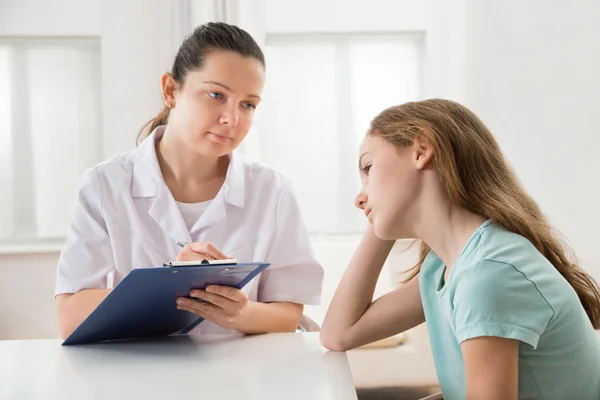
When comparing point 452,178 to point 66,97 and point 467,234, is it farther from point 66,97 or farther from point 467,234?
point 66,97

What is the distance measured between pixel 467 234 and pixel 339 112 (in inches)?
122

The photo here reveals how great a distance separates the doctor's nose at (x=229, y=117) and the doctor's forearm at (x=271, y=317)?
41 centimetres

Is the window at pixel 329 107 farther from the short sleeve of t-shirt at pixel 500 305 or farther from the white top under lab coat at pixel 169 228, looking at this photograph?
the short sleeve of t-shirt at pixel 500 305

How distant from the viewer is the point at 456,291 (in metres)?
1.04

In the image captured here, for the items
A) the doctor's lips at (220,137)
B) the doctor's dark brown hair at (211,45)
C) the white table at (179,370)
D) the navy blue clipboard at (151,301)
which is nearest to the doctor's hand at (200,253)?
the navy blue clipboard at (151,301)

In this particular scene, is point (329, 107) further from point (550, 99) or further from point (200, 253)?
point (200, 253)

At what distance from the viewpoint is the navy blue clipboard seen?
1.16m

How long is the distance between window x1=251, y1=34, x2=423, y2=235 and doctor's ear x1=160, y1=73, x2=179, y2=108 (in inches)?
92.4

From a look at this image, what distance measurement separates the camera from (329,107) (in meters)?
4.20

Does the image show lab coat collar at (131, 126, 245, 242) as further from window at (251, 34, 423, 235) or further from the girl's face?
window at (251, 34, 423, 235)

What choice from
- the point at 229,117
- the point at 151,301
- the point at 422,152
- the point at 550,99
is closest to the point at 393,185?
the point at 422,152

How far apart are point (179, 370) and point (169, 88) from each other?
87 centimetres

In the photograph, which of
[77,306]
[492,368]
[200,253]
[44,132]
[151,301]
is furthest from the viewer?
[44,132]

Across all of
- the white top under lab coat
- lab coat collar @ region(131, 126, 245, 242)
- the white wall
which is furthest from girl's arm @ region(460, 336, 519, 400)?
the white wall
